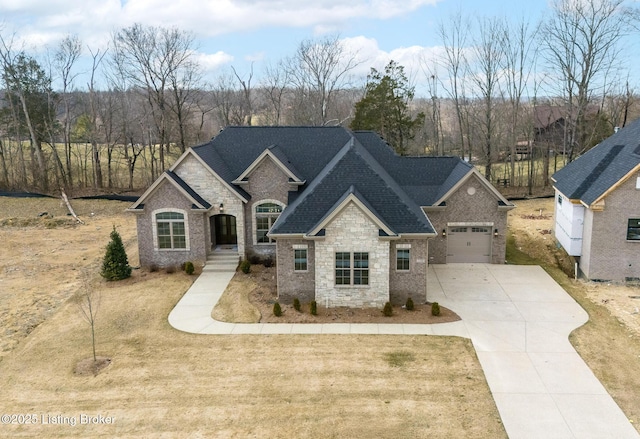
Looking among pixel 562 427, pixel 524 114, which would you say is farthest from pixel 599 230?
pixel 524 114

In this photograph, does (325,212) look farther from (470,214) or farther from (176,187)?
(470,214)

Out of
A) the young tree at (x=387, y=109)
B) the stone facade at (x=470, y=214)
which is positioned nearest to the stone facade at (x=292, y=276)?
the stone facade at (x=470, y=214)

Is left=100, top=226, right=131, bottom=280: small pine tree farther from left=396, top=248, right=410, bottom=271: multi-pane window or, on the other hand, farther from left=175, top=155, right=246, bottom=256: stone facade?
left=396, top=248, right=410, bottom=271: multi-pane window

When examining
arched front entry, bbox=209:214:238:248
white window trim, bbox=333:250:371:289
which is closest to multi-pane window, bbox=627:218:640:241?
white window trim, bbox=333:250:371:289

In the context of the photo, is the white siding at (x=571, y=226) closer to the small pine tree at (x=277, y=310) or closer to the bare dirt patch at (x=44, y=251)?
the small pine tree at (x=277, y=310)

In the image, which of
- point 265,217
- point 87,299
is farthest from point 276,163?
point 87,299

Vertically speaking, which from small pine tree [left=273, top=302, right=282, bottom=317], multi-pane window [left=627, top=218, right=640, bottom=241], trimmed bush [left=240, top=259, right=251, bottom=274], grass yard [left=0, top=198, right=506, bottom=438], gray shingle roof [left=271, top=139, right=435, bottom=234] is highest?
gray shingle roof [left=271, top=139, right=435, bottom=234]

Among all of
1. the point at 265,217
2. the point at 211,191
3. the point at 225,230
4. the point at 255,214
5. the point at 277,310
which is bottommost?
the point at 277,310
